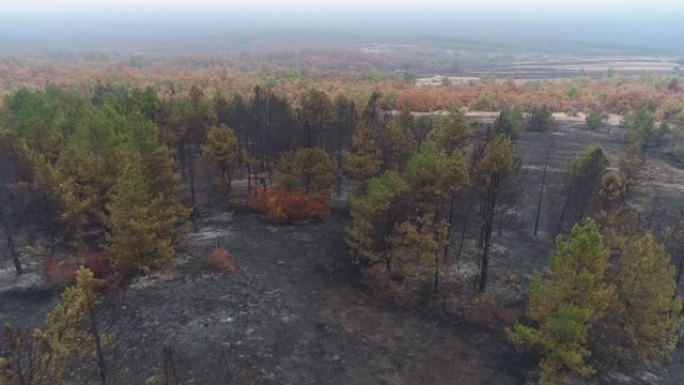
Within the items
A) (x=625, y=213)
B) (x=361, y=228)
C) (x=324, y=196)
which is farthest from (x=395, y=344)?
(x=324, y=196)

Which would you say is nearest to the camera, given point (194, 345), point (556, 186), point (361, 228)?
point (194, 345)

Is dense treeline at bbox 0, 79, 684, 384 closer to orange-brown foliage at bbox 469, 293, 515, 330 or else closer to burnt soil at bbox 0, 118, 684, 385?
orange-brown foliage at bbox 469, 293, 515, 330

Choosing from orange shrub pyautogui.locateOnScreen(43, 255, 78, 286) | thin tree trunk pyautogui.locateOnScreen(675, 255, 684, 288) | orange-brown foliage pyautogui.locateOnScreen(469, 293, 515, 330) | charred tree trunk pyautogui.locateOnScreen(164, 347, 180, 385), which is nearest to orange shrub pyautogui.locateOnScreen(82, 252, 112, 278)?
orange shrub pyautogui.locateOnScreen(43, 255, 78, 286)

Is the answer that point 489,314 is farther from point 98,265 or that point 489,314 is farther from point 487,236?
point 98,265

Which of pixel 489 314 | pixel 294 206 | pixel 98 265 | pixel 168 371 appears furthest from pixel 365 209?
pixel 98 265

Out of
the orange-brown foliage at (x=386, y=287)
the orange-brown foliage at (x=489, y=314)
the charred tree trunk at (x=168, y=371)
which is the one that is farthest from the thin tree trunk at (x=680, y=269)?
the charred tree trunk at (x=168, y=371)

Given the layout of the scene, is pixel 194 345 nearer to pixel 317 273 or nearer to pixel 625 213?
pixel 317 273
